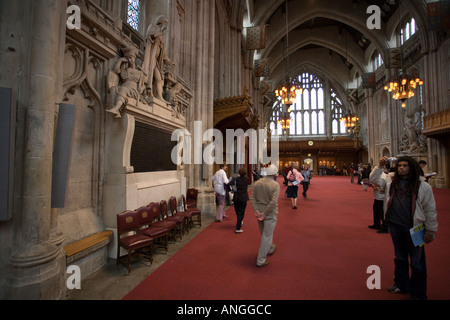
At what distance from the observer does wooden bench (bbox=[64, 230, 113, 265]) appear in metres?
2.77

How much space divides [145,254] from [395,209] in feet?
12.0

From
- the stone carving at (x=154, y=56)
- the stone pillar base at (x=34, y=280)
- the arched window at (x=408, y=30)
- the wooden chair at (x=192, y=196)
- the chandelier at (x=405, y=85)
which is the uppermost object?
the arched window at (x=408, y=30)

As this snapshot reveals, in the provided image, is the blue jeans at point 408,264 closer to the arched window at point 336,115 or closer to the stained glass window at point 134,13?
the stained glass window at point 134,13

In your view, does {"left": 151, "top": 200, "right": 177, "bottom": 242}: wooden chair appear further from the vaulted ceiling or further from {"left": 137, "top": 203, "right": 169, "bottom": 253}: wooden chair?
the vaulted ceiling

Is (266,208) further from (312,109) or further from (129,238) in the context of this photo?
(312,109)

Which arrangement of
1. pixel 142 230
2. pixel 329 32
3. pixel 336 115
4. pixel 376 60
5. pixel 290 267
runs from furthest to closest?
pixel 336 115 < pixel 329 32 < pixel 376 60 < pixel 142 230 < pixel 290 267

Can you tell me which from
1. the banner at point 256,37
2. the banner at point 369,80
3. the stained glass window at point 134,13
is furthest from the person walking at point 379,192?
the banner at point 369,80

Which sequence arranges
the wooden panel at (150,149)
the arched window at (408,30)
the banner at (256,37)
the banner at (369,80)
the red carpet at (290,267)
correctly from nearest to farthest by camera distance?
the red carpet at (290,267) < the wooden panel at (150,149) < the banner at (256,37) < the arched window at (408,30) < the banner at (369,80)

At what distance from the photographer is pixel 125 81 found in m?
4.02

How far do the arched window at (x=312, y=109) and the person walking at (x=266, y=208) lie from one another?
31.2 meters

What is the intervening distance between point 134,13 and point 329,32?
28.6 metres

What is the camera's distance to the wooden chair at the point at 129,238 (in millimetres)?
3158

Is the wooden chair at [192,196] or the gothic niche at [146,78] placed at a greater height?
the gothic niche at [146,78]

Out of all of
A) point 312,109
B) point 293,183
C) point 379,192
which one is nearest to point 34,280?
point 379,192
